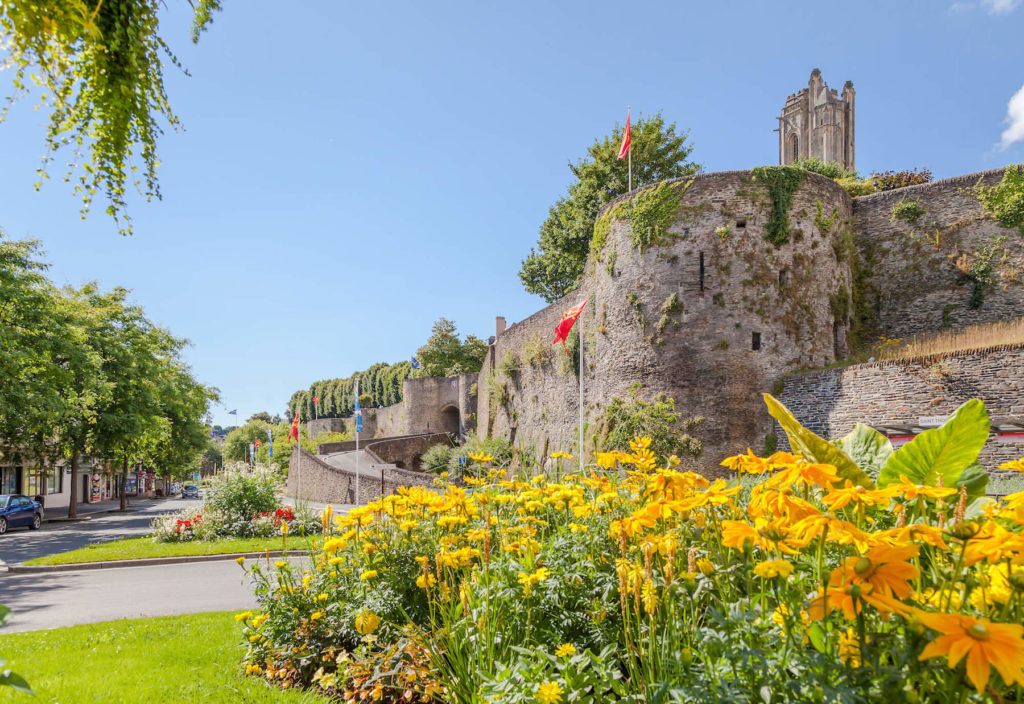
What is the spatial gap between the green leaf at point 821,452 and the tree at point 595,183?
82.0ft

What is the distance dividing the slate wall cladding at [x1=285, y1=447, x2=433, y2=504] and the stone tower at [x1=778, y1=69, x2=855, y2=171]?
4213 centimetres

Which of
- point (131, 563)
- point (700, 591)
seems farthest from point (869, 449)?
point (131, 563)

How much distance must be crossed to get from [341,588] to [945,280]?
20.5 metres

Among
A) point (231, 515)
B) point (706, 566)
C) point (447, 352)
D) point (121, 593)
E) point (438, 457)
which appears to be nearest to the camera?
point (706, 566)

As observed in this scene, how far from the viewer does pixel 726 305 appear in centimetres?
1714

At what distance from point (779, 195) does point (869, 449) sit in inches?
641

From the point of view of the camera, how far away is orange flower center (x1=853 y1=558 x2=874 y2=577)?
4.33 feet

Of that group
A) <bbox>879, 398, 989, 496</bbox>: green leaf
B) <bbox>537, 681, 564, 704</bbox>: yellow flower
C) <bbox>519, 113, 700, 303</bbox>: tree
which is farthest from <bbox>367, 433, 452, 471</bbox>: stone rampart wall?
<bbox>879, 398, 989, 496</bbox>: green leaf


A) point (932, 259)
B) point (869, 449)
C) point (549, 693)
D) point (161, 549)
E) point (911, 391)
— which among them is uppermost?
point (932, 259)

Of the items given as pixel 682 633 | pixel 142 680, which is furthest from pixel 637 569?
pixel 142 680

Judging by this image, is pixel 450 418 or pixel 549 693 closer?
pixel 549 693

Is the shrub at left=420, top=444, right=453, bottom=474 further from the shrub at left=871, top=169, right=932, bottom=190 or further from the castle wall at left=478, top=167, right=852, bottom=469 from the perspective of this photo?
the shrub at left=871, top=169, right=932, bottom=190

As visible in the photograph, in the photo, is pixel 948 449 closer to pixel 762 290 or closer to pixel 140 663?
pixel 140 663

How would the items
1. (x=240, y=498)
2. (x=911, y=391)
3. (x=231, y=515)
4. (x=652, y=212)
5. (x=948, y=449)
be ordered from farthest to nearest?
(x=652, y=212)
(x=240, y=498)
(x=231, y=515)
(x=911, y=391)
(x=948, y=449)
